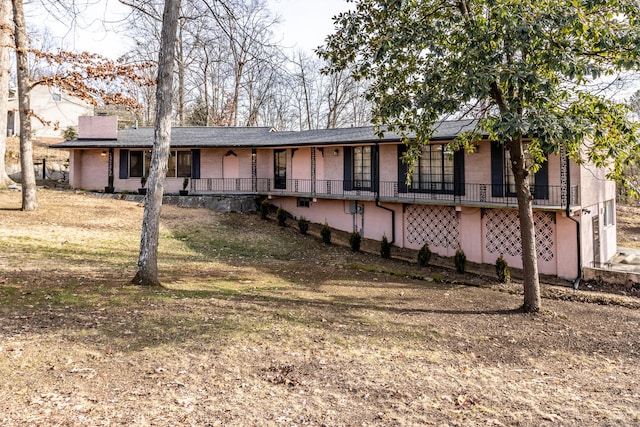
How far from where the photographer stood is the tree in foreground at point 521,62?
7.47 m

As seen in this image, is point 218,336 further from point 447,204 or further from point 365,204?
point 365,204

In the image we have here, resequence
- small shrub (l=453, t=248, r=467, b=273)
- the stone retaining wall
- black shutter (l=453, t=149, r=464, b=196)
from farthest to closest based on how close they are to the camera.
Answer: black shutter (l=453, t=149, r=464, b=196) < small shrub (l=453, t=248, r=467, b=273) < the stone retaining wall

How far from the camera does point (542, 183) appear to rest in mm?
14578

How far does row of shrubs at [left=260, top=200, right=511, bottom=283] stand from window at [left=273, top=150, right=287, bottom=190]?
1.49 metres

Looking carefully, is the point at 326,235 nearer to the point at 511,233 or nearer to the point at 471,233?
the point at 471,233

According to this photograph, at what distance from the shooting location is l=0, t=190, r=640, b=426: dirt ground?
4.48 meters

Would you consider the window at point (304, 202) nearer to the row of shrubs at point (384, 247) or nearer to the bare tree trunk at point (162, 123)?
the row of shrubs at point (384, 247)

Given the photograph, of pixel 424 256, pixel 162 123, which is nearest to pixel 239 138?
pixel 424 256

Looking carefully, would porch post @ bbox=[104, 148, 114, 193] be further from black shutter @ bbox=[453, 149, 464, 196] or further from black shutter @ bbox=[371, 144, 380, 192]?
black shutter @ bbox=[453, 149, 464, 196]

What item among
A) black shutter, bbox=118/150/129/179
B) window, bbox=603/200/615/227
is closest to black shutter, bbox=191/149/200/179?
black shutter, bbox=118/150/129/179

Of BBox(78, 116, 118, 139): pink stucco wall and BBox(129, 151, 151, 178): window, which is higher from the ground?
BBox(78, 116, 118, 139): pink stucco wall

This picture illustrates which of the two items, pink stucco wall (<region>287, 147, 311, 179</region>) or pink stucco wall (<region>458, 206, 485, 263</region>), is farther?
pink stucco wall (<region>287, 147, 311, 179</region>)

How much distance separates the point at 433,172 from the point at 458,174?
3.53 ft

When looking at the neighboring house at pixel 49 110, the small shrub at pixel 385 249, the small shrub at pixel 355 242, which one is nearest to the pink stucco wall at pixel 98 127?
the small shrub at pixel 355 242
